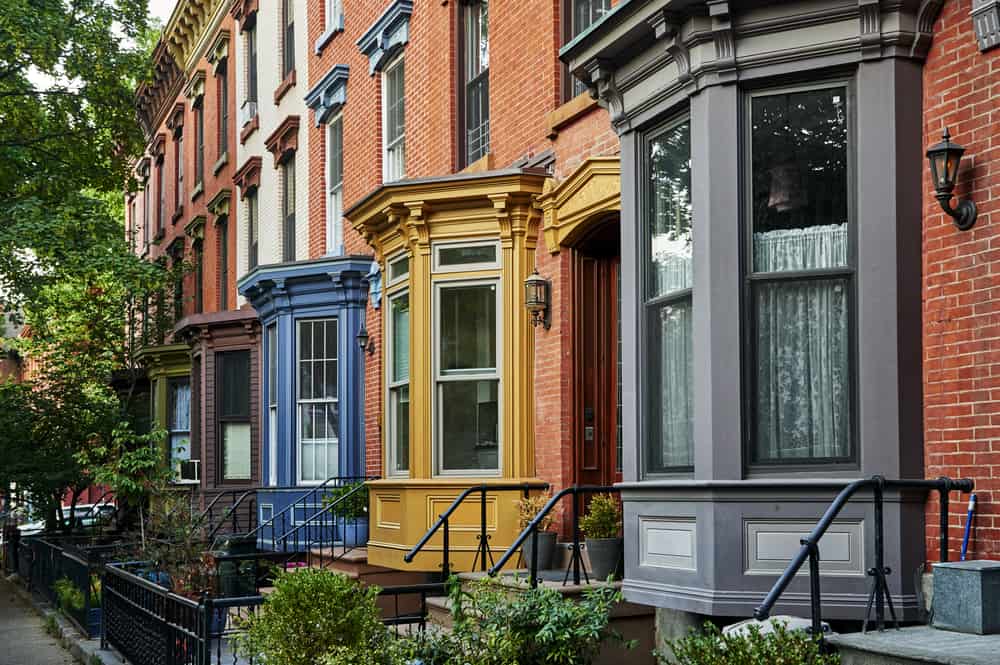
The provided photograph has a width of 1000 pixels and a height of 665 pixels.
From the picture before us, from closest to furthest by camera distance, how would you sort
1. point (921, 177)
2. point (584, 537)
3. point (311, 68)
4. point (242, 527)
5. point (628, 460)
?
point (921, 177)
point (628, 460)
point (584, 537)
point (311, 68)
point (242, 527)

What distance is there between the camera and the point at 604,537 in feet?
36.0

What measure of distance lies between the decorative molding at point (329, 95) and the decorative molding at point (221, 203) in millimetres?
5959

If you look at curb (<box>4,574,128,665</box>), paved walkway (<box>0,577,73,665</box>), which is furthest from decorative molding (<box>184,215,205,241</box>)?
curb (<box>4,574,128,665</box>)

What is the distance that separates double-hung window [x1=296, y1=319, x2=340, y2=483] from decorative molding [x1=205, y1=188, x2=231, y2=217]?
8.06 metres

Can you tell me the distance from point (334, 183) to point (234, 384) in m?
5.98

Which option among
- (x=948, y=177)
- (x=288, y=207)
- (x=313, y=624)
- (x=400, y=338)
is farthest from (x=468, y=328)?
(x=288, y=207)

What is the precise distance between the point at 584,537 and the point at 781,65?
504 cm

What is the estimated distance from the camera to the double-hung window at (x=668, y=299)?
886 centimetres

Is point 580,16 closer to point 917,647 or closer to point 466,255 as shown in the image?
point 466,255

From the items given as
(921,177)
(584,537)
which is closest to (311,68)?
(584,537)

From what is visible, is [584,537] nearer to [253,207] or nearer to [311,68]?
[311,68]

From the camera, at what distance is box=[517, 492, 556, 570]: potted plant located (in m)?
12.1

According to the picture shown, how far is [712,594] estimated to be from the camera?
26.6ft

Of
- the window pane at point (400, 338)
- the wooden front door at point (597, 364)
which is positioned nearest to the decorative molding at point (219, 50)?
the window pane at point (400, 338)
